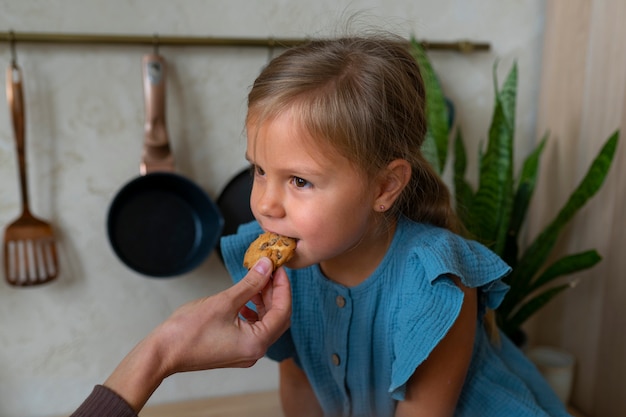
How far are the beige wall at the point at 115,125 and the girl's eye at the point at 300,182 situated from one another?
22.7 inches

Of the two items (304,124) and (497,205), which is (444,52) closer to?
(497,205)

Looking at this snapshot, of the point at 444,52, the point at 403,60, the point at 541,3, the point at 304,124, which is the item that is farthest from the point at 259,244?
the point at 541,3

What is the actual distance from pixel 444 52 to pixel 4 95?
0.93 metres

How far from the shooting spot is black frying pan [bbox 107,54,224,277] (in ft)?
3.67

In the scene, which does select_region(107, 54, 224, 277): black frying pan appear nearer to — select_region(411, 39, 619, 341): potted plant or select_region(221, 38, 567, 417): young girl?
select_region(221, 38, 567, 417): young girl

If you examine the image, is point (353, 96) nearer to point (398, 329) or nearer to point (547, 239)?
point (398, 329)

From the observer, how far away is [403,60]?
748 millimetres

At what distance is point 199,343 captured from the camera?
64 cm

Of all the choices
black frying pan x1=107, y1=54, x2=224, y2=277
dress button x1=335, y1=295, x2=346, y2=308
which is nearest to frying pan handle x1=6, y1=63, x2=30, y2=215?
black frying pan x1=107, y1=54, x2=224, y2=277

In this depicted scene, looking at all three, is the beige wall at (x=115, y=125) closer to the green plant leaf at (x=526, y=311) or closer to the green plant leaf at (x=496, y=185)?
the green plant leaf at (x=496, y=185)

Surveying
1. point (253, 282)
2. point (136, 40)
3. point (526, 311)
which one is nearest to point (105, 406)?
point (253, 282)

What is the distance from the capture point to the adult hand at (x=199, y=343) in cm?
61

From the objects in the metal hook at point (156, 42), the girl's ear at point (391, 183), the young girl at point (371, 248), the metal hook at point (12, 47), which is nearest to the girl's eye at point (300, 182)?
the young girl at point (371, 248)

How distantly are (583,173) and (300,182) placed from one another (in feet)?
2.68
